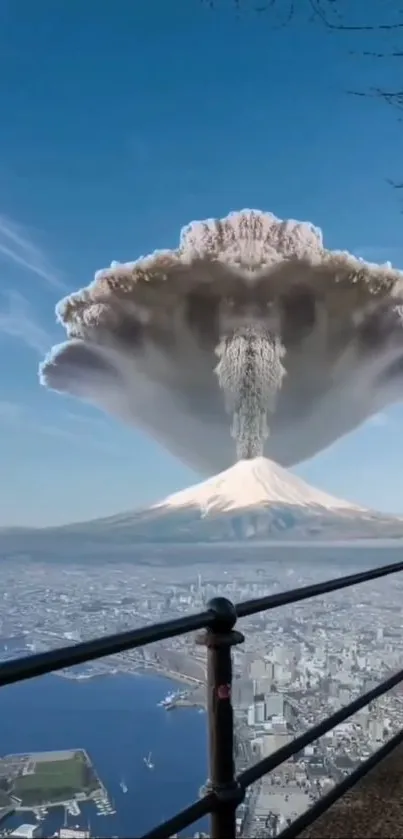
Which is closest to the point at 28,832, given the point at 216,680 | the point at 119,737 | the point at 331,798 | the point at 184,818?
the point at 184,818

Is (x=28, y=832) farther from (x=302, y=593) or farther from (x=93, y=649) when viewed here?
(x=302, y=593)

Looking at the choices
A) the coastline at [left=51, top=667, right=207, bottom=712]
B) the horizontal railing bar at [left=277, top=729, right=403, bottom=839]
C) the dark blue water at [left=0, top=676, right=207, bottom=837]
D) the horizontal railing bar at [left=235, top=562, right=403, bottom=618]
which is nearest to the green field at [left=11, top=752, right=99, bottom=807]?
the dark blue water at [left=0, top=676, right=207, bottom=837]

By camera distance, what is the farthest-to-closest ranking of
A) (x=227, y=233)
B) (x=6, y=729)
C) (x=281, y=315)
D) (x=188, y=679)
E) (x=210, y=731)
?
(x=281, y=315)
(x=227, y=233)
(x=6, y=729)
(x=188, y=679)
(x=210, y=731)

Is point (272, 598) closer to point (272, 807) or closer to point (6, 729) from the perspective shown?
point (272, 807)

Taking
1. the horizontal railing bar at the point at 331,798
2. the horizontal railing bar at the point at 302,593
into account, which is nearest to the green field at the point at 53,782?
the horizontal railing bar at the point at 331,798

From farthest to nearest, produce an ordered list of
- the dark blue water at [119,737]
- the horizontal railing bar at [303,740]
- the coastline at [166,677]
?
the coastline at [166,677], the dark blue water at [119,737], the horizontal railing bar at [303,740]

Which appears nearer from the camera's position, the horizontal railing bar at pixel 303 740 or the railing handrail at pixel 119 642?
the railing handrail at pixel 119 642

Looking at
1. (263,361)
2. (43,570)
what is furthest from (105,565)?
(263,361)

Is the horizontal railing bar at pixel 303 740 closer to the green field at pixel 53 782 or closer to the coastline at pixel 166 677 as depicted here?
the coastline at pixel 166 677
